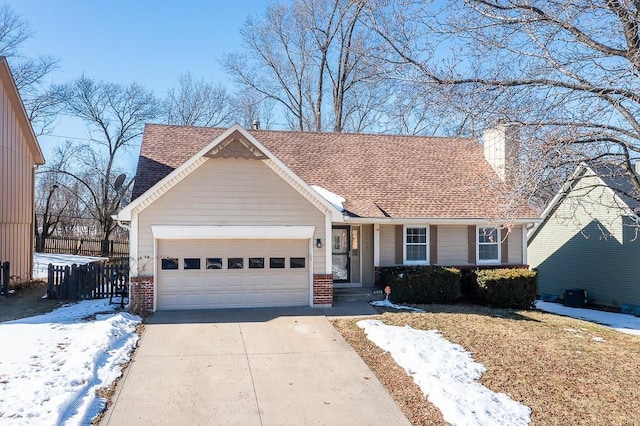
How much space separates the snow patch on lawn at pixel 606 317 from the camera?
48.7ft

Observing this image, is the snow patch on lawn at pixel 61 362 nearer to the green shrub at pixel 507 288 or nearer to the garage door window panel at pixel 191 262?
the garage door window panel at pixel 191 262

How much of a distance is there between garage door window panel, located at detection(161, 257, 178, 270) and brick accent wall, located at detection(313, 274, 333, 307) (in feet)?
11.5

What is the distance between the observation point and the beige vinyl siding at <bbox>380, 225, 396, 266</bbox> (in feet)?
49.4

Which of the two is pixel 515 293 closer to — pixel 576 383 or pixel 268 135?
pixel 576 383

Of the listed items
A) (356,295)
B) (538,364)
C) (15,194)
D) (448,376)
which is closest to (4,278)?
(15,194)

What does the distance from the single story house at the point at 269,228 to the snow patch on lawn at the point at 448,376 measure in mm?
2791

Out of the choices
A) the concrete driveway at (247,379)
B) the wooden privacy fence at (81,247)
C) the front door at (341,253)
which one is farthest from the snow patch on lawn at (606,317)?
the wooden privacy fence at (81,247)

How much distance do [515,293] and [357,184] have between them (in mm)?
5733

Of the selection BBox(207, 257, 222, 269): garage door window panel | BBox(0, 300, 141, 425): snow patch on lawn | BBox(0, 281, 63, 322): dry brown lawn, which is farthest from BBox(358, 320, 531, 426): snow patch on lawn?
BBox(0, 281, 63, 322): dry brown lawn

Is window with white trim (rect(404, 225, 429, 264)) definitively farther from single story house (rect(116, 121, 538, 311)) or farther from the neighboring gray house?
the neighboring gray house

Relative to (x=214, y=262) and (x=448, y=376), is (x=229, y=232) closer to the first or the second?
(x=214, y=262)

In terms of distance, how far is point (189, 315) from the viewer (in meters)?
11.5

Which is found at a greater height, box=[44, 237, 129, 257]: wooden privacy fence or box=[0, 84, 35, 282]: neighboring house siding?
box=[0, 84, 35, 282]: neighboring house siding

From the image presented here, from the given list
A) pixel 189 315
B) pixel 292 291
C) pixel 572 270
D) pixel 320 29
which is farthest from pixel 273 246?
pixel 320 29
